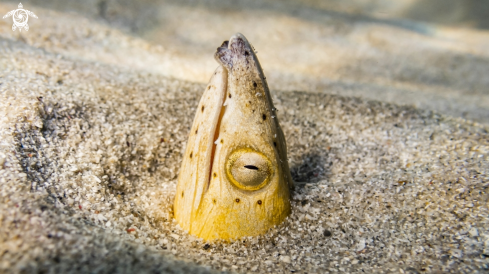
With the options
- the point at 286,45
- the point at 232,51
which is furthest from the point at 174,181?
the point at 286,45

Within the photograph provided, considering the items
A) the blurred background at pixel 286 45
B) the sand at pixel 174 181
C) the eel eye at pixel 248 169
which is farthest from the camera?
the blurred background at pixel 286 45

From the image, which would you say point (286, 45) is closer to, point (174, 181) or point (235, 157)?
point (174, 181)

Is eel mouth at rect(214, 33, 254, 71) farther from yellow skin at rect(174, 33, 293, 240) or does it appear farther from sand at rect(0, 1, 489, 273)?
sand at rect(0, 1, 489, 273)

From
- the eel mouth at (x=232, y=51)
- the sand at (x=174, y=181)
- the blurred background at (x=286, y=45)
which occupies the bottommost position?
the sand at (x=174, y=181)

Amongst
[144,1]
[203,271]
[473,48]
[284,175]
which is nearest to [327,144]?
[284,175]

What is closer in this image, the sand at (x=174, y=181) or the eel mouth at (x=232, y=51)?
the sand at (x=174, y=181)

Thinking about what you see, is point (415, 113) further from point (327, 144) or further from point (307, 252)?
point (307, 252)

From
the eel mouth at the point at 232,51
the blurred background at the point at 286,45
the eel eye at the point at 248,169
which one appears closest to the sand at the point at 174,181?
the eel eye at the point at 248,169

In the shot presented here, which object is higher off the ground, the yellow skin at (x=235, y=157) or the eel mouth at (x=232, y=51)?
the eel mouth at (x=232, y=51)

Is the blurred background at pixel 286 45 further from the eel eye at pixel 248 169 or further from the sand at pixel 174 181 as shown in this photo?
the eel eye at pixel 248 169
